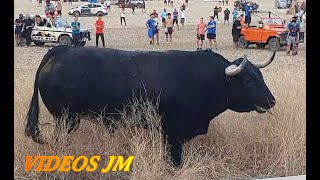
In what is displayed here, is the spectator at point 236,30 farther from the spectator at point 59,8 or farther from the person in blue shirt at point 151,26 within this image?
the spectator at point 59,8

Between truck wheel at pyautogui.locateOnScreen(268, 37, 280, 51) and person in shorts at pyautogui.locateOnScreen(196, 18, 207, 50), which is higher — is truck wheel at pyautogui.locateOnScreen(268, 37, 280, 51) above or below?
below

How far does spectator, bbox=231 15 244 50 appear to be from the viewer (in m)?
6.55

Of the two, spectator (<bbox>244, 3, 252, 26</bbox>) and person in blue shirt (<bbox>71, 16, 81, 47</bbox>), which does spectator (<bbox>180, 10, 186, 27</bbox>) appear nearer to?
spectator (<bbox>244, 3, 252, 26</bbox>)

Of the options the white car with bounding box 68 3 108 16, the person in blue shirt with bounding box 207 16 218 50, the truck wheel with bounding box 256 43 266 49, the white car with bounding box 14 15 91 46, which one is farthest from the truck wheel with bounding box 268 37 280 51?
the white car with bounding box 14 15 91 46

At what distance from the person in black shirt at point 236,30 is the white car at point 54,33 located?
1862 mm

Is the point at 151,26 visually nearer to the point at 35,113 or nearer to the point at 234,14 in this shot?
A: the point at 234,14

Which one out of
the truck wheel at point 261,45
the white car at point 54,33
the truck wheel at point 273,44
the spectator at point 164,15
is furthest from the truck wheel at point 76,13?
the truck wheel at point 273,44

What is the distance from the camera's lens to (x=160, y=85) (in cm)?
565

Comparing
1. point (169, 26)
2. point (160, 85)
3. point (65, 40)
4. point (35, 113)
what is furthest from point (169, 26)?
point (35, 113)

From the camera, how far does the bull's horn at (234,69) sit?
558 centimetres

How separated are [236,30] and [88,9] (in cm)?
194

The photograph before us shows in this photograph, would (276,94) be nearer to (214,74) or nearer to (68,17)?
(214,74)

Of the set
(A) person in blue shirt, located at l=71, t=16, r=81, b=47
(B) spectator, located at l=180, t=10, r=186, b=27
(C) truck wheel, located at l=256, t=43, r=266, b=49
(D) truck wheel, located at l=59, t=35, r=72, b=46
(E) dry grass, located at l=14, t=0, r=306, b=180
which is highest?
(B) spectator, located at l=180, t=10, r=186, b=27

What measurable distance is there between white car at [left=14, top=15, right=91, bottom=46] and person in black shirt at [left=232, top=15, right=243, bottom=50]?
1.86 meters
